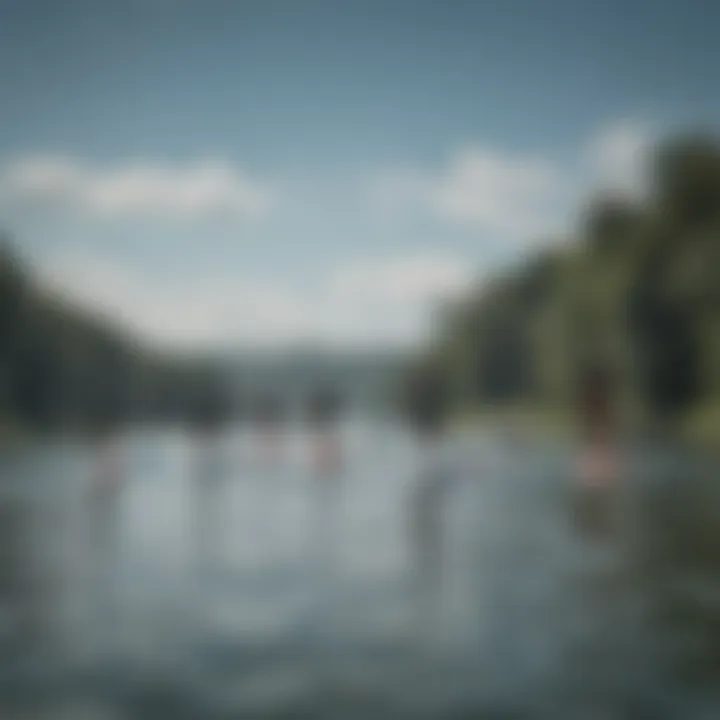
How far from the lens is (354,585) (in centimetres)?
259

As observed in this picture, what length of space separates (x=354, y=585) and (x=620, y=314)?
131 cm

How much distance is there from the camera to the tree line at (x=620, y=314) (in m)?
2.74

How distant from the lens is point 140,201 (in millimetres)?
2656

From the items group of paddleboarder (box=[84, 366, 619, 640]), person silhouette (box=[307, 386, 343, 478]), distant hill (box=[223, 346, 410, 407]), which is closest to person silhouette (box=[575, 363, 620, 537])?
group of paddleboarder (box=[84, 366, 619, 640])

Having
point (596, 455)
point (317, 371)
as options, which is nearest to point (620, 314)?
point (596, 455)

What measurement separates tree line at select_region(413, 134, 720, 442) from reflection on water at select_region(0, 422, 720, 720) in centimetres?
21

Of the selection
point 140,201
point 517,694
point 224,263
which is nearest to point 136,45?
point 140,201

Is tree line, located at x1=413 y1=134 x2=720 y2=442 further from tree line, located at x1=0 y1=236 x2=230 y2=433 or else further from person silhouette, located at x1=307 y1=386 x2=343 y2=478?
tree line, located at x1=0 y1=236 x2=230 y2=433

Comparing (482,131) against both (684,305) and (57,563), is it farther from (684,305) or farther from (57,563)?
(57,563)

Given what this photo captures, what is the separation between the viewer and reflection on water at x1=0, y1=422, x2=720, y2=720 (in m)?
2.42

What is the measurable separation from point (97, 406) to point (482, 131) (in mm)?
1604

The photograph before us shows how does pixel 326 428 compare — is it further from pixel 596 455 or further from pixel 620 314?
pixel 620 314

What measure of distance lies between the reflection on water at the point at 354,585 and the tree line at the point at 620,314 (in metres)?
0.21

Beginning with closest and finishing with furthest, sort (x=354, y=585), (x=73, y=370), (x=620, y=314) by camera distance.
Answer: (x=354, y=585) < (x=73, y=370) < (x=620, y=314)
